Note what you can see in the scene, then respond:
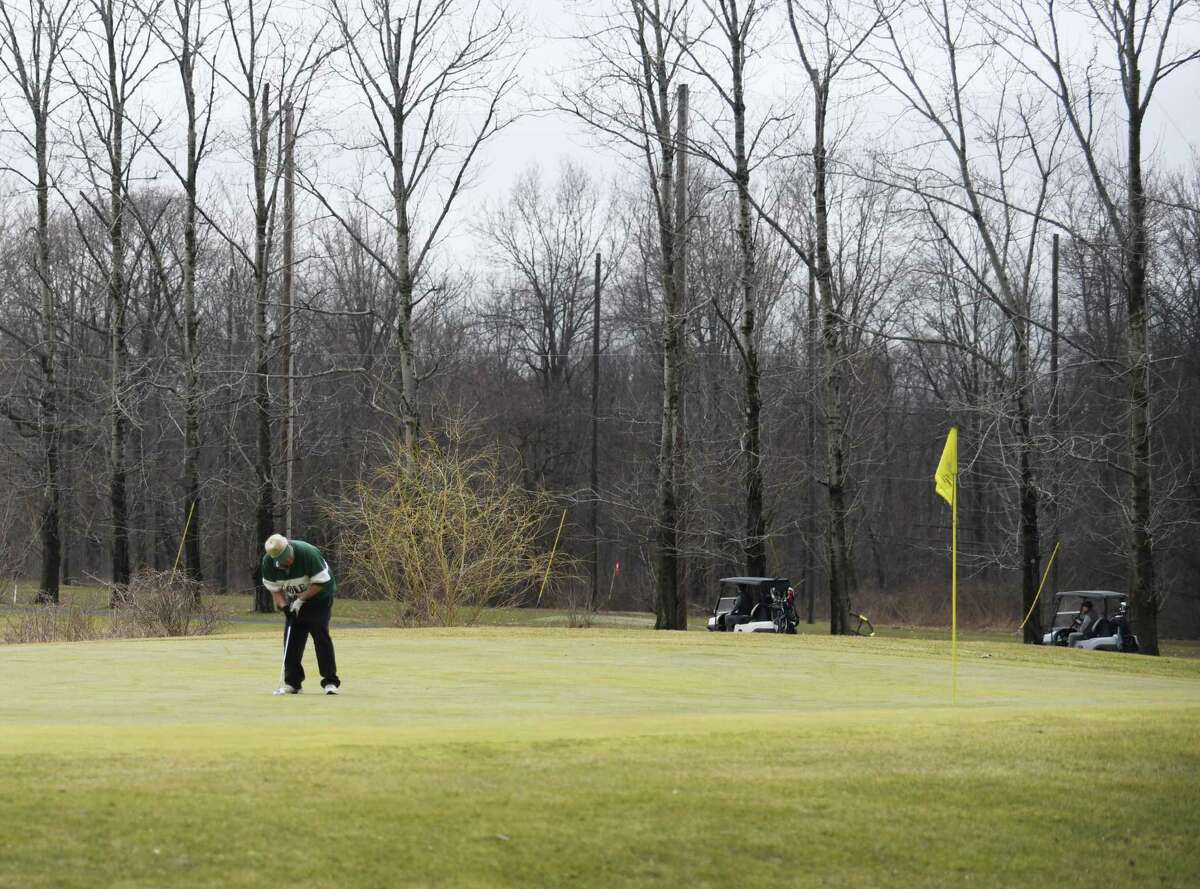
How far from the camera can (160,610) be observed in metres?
27.9

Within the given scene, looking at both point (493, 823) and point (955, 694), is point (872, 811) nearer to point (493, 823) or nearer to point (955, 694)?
point (493, 823)

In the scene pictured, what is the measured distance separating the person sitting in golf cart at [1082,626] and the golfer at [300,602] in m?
24.2

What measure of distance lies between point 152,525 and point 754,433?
38.5 meters

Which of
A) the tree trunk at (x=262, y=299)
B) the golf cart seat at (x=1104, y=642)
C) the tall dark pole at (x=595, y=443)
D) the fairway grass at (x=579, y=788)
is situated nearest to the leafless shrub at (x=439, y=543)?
the tree trunk at (x=262, y=299)

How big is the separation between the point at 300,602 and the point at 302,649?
0.55m

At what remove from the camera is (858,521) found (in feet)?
203

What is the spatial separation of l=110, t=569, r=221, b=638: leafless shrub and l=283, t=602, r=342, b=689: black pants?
45.0 feet

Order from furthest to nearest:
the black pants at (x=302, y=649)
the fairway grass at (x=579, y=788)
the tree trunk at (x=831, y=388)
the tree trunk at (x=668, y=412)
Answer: the tree trunk at (x=668, y=412), the tree trunk at (x=831, y=388), the black pants at (x=302, y=649), the fairway grass at (x=579, y=788)

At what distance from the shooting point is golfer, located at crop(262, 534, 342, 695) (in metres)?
14.7

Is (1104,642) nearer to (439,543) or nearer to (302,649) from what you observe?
(439,543)

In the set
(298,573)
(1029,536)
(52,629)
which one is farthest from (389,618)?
(1029,536)

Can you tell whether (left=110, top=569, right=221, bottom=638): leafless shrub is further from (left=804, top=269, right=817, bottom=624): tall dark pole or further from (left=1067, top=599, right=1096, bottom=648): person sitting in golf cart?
(left=804, top=269, right=817, bottom=624): tall dark pole

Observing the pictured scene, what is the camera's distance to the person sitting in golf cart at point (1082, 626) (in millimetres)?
34719

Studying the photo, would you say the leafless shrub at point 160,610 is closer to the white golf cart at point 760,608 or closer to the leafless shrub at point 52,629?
the leafless shrub at point 52,629
